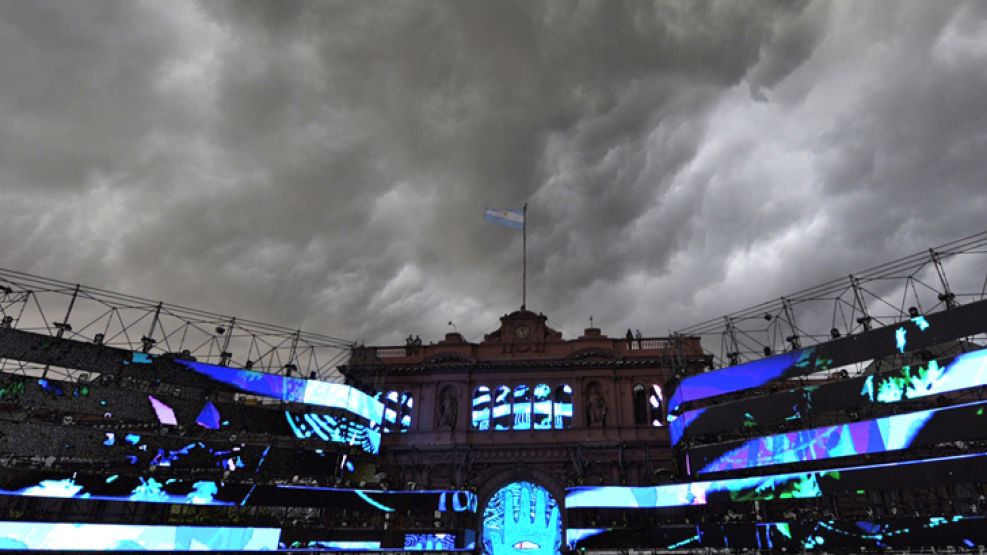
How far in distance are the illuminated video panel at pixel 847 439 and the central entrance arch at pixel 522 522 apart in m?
12.0

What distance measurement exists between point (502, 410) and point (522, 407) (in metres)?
1.82

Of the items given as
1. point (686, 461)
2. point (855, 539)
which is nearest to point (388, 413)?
point (686, 461)

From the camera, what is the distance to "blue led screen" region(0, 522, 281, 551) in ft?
95.0

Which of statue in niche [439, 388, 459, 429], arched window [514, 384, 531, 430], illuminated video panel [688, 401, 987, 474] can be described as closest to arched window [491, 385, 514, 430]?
arched window [514, 384, 531, 430]

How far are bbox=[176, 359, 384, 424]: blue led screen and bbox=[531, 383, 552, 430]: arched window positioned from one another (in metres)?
14.3

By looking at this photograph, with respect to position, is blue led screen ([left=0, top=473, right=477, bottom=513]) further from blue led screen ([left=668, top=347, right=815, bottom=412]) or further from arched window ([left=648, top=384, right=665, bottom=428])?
blue led screen ([left=668, top=347, right=815, bottom=412])

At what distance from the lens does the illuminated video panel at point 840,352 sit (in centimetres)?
3022

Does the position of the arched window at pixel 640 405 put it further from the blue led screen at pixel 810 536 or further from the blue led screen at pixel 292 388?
the blue led screen at pixel 292 388

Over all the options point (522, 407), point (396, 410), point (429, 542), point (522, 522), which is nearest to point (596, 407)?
point (522, 407)

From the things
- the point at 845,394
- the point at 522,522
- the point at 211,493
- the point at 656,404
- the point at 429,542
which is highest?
the point at 656,404

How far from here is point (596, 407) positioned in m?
47.2

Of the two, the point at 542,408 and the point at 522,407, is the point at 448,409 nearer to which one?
the point at 522,407

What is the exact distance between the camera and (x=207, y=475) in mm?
38781

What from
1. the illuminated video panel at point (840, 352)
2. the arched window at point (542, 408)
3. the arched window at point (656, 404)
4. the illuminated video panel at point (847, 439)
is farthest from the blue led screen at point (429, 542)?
the arched window at point (656, 404)
